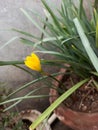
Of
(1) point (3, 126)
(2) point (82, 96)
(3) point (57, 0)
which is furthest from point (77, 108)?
(3) point (57, 0)

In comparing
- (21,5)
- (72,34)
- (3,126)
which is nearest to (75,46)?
(72,34)

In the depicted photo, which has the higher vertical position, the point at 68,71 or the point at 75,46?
the point at 75,46

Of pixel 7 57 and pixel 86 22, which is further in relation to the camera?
pixel 7 57

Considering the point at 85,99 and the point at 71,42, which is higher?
the point at 71,42

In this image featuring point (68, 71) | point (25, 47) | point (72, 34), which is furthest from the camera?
point (25, 47)

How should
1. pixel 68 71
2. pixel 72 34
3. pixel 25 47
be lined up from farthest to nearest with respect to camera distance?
pixel 25 47
pixel 68 71
pixel 72 34

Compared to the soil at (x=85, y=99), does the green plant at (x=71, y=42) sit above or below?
above

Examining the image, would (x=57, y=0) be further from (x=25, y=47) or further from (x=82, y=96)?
(x=82, y=96)

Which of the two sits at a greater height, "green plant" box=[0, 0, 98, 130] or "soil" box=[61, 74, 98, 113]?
"green plant" box=[0, 0, 98, 130]

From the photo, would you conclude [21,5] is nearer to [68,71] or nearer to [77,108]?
[68,71]

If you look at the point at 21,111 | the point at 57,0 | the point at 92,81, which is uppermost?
the point at 57,0
